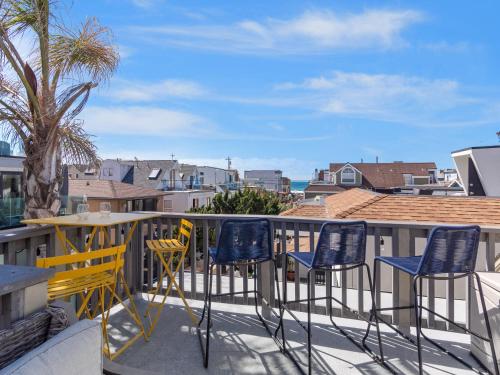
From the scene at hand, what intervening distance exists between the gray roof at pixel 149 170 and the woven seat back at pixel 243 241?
3112 cm

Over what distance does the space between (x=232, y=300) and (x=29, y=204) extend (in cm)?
225

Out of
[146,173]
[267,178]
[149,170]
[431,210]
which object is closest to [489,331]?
[431,210]

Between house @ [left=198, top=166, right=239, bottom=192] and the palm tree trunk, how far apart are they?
38.9 metres

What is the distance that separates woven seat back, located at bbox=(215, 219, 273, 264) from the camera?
8.59 feet

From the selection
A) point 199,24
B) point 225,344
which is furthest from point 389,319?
point 199,24

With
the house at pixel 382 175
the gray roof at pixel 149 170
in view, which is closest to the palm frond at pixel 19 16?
the gray roof at pixel 149 170

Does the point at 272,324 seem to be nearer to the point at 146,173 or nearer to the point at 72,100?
the point at 72,100

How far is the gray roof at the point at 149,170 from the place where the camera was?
33.0 m

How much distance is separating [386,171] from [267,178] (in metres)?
36.7

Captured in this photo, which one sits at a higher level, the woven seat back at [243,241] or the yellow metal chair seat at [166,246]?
the woven seat back at [243,241]

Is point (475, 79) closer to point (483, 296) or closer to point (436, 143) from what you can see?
point (436, 143)

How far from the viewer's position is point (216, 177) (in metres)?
51.5

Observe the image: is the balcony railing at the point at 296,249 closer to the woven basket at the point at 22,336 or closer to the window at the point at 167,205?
the woven basket at the point at 22,336

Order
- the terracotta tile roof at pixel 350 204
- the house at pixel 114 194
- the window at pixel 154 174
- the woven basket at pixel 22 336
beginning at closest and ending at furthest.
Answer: the woven basket at pixel 22 336, the terracotta tile roof at pixel 350 204, the house at pixel 114 194, the window at pixel 154 174
